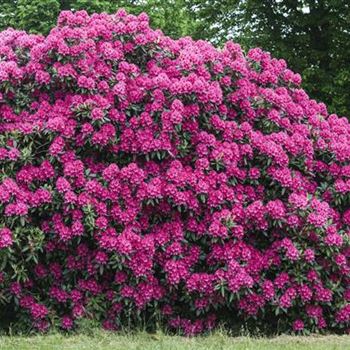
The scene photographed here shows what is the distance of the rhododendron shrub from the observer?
6133mm

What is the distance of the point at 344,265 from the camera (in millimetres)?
6617

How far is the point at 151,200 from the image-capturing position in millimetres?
6188

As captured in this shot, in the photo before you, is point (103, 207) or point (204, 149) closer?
point (103, 207)

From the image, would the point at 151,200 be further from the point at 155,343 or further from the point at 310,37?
the point at 310,37

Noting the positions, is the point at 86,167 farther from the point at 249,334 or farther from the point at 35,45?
the point at 249,334

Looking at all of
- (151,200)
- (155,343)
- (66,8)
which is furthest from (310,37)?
(155,343)

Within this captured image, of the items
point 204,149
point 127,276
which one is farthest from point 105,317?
Answer: point 204,149

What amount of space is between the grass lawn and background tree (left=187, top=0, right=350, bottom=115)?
9582mm

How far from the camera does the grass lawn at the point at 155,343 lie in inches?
197

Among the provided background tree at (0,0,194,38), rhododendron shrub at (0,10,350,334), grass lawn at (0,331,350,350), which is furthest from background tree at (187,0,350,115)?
grass lawn at (0,331,350,350)

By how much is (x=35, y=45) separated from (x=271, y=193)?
9.26 feet

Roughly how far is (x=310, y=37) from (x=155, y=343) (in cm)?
1233

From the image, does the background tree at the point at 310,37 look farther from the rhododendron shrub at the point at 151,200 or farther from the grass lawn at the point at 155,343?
the grass lawn at the point at 155,343

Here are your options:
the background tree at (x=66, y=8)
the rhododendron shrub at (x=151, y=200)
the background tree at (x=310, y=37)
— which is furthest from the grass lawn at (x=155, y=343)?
the background tree at (x=66, y=8)
